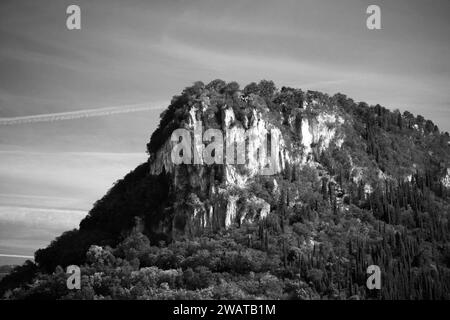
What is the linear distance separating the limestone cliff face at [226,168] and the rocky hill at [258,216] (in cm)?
21

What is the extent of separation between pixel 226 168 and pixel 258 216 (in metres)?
9.40

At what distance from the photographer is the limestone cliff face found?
140750 millimetres

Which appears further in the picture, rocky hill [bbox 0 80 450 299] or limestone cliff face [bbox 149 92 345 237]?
limestone cliff face [bbox 149 92 345 237]

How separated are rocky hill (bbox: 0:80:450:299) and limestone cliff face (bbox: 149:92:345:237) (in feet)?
0.69

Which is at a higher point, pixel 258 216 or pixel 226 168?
pixel 226 168

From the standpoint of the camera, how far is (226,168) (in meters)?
145

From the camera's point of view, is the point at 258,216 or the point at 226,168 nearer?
the point at 258,216

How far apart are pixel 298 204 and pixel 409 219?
2153 cm

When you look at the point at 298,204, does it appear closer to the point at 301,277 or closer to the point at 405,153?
the point at 301,277

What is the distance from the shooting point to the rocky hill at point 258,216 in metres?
128

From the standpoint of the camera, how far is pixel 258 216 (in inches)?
5650
